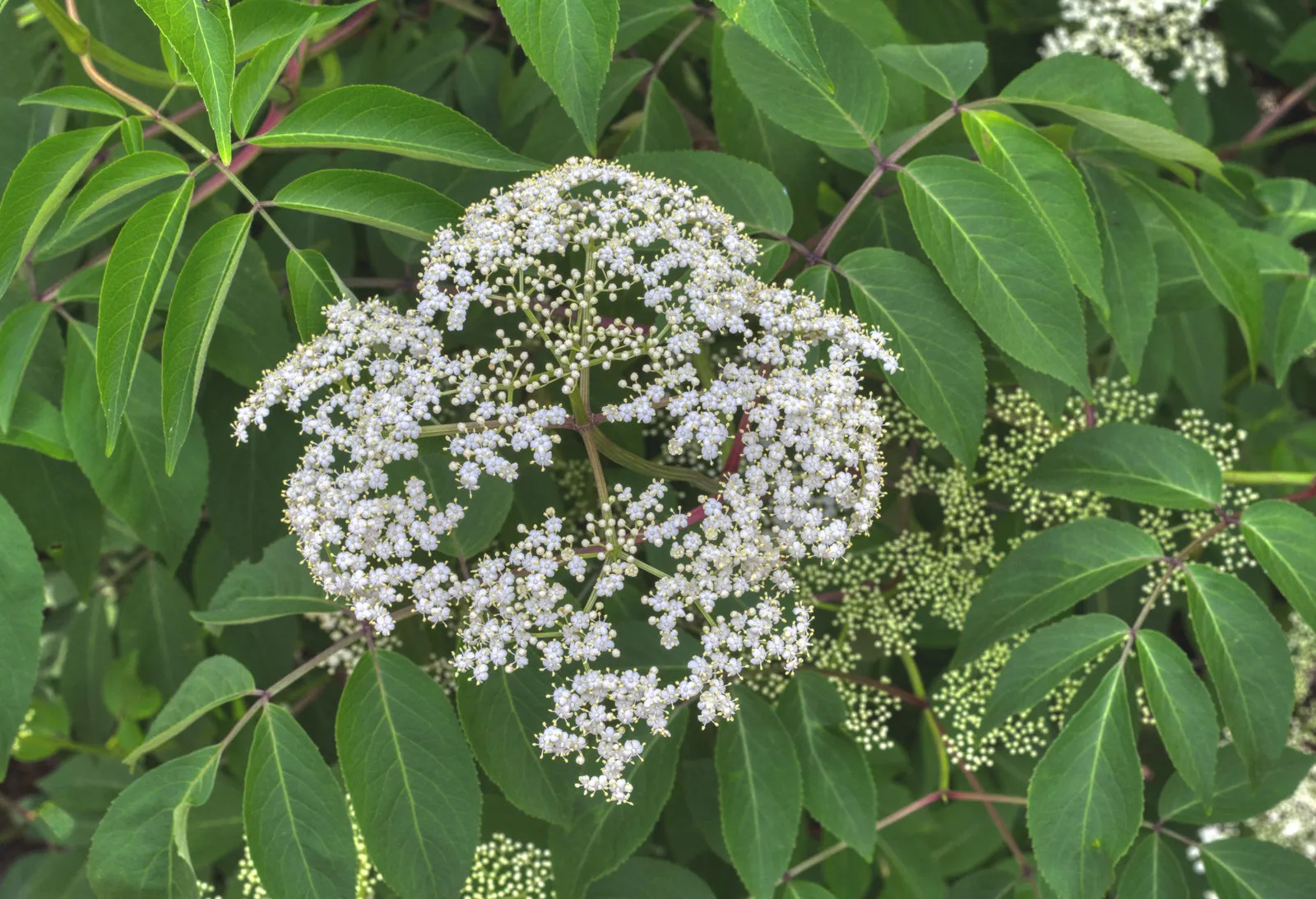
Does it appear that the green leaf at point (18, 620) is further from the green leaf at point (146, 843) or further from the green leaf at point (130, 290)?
the green leaf at point (130, 290)

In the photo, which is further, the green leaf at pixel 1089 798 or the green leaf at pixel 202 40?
the green leaf at pixel 1089 798

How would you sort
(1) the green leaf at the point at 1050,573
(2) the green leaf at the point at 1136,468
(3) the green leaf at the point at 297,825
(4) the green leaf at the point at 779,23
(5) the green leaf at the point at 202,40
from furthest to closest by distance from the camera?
(2) the green leaf at the point at 1136,468 → (1) the green leaf at the point at 1050,573 → (3) the green leaf at the point at 297,825 → (4) the green leaf at the point at 779,23 → (5) the green leaf at the point at 202,40

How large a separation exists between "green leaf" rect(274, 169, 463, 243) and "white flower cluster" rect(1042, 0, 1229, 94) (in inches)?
108

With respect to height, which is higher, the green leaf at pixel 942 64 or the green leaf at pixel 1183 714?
the green leaf at pixel 942 64

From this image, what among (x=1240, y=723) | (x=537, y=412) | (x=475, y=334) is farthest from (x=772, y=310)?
(x=1240, y=723)

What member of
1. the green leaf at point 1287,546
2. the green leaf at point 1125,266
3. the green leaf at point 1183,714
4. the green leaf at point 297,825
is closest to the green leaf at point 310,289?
the green leaf at point 297,825

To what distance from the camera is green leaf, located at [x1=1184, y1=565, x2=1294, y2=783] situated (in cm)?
220

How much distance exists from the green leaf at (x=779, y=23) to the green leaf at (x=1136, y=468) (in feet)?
4.39

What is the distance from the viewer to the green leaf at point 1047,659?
2332 millimetres

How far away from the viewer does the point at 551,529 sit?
1898mm

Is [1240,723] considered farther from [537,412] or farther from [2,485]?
[2,485]

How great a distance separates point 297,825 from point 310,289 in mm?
1044

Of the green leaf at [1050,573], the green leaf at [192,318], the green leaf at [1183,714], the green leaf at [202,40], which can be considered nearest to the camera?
the green leaf at [202,40]

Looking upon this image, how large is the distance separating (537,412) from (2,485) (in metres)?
1.39
